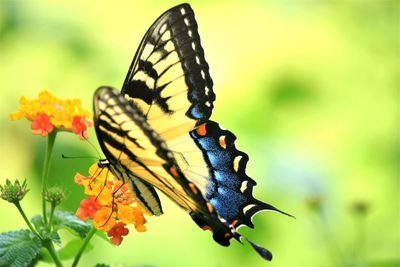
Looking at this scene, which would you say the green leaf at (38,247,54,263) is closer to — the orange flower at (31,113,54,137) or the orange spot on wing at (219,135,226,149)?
the orange flower at (31,113,54,137)

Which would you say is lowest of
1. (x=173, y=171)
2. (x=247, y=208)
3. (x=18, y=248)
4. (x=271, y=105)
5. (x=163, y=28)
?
(x=18, y=248)

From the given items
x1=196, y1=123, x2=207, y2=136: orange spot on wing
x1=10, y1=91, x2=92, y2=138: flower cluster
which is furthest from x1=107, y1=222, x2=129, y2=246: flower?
x1=196, y1=123, x2=207, y2=136: orange spot on wing

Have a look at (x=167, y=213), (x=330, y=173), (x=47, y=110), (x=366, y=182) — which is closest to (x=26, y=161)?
(x=167, y=213)

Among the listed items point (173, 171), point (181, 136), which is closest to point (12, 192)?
point (173, 171)

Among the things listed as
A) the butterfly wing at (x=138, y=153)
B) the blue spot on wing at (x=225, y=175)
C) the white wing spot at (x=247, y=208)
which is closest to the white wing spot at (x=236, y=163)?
the blue spot on wing at (x=225, y=175)

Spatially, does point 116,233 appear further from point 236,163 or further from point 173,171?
point 236,163

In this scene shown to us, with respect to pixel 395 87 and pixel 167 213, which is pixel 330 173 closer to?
pixel 395 87

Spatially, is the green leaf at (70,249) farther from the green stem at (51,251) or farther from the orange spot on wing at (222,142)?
the orange spot on wing at (222,142)
